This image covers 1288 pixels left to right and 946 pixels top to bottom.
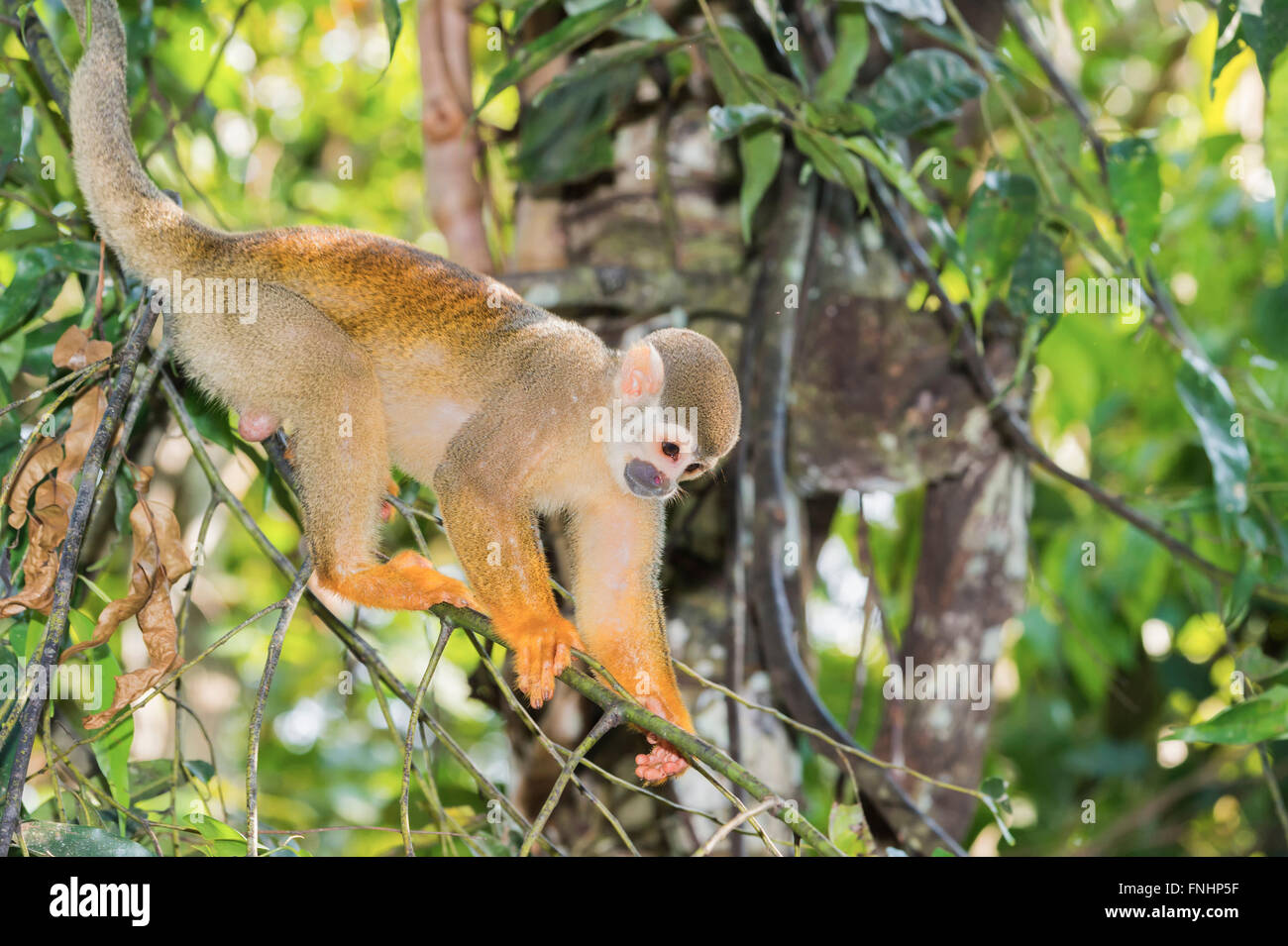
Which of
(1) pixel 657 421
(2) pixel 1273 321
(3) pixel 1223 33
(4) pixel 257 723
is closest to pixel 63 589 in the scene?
(4) pixel 257 723

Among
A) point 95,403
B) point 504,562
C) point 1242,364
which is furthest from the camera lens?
point 1242,364

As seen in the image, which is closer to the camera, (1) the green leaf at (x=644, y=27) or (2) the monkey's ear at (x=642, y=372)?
(2) the monkey's ear at (x=642, y=372)

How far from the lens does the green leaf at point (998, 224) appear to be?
314cm

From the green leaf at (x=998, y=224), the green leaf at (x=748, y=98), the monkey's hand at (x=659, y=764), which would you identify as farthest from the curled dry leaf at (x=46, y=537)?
the green leaf at (x=998, y=224)

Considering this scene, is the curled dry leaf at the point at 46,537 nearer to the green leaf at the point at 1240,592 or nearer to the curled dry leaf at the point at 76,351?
the curled dry leaf at the point at 76,351

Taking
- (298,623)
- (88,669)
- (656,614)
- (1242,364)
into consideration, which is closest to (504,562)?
(656,614)

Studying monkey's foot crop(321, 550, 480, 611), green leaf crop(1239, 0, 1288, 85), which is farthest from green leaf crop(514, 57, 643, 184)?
green leaf crop(1239, 0, 1288, 85)

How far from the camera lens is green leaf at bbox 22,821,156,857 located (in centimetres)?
185

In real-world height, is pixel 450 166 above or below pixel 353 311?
above

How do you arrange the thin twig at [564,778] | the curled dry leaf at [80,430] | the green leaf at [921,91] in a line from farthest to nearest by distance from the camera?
the green leaf at [921,91] → the curled dry leaf at [80,430] → the thin twig at [564,778]

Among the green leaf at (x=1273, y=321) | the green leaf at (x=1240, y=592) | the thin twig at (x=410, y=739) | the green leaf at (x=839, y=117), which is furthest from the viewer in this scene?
the green leaf at (x=1273, y=321)

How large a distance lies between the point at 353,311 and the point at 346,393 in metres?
0.27

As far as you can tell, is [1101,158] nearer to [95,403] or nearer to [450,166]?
[450,166]

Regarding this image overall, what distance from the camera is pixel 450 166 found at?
13.7 ft
